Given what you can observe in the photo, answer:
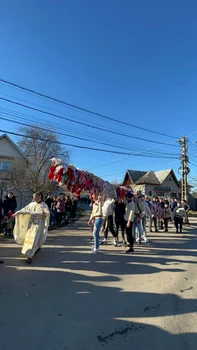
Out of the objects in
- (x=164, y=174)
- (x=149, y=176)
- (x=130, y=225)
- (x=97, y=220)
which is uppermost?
(x=164, y=174)

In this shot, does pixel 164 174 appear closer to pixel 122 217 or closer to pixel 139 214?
pixel 139 214

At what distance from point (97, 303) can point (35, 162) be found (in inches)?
951

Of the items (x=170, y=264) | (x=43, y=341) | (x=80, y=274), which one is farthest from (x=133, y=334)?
(x=170, y=264)

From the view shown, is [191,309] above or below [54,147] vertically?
below

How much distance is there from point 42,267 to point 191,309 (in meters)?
3.38

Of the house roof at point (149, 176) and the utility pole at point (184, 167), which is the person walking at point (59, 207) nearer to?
the utility pole at point (184, 167)

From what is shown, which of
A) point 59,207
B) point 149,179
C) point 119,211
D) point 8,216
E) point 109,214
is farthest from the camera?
point 149,179

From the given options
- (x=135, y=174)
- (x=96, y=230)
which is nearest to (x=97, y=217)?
(x=96, y=230)

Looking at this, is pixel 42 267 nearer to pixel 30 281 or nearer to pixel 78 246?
pixel 30 281

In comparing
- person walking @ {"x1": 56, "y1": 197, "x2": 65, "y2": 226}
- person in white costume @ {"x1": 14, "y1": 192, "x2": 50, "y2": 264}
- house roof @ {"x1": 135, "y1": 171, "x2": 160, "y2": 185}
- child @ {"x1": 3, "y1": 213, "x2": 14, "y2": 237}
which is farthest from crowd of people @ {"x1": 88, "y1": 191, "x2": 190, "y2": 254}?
house roof @ {"x1": 135, "y1": 171, "x2": 160, "y2": 185}

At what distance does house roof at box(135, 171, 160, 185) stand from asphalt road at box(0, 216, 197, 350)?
123 ft

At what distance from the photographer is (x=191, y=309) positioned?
3.89m

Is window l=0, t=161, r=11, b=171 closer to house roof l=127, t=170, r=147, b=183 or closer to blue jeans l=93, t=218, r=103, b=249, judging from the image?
house roof l=127, t=170, r=147, b=183

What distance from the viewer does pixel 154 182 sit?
1762 inches
